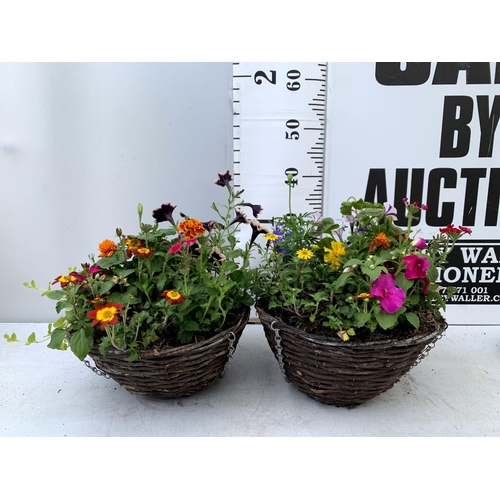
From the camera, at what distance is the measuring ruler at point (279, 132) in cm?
135

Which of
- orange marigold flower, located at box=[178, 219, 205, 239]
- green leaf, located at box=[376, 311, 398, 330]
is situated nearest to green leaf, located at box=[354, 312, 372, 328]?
green leaf, located at box=[376, 311, 398, 330]

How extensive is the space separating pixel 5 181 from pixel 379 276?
1.32 m

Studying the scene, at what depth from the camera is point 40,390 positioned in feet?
3.68

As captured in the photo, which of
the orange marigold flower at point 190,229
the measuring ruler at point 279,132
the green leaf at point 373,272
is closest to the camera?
the green leaf at point 373,272

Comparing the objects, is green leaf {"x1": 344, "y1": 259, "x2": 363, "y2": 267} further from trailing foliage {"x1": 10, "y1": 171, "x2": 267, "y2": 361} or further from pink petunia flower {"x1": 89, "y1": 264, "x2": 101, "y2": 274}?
pink petunia flower {"x1": 89, "y1": 264, "x2": 101, "y2": 274}

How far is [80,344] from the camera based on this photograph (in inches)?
33.8

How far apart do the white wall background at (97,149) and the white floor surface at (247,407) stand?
485 millimetres

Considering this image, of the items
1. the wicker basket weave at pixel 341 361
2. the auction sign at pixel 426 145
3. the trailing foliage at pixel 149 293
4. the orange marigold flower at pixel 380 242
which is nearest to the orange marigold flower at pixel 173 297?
the trailing foliage at pixel 149 293

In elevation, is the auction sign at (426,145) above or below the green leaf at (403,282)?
above

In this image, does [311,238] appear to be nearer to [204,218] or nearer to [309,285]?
[309,285]

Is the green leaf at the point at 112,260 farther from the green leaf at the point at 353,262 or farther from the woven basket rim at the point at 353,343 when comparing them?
the green leaf at the point at 353,262

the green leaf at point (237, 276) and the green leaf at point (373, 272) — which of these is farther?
the green leaf at point (237, 276)

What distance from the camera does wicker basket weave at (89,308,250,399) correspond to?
0.90 metres

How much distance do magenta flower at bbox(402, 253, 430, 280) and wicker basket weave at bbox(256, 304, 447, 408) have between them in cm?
13
